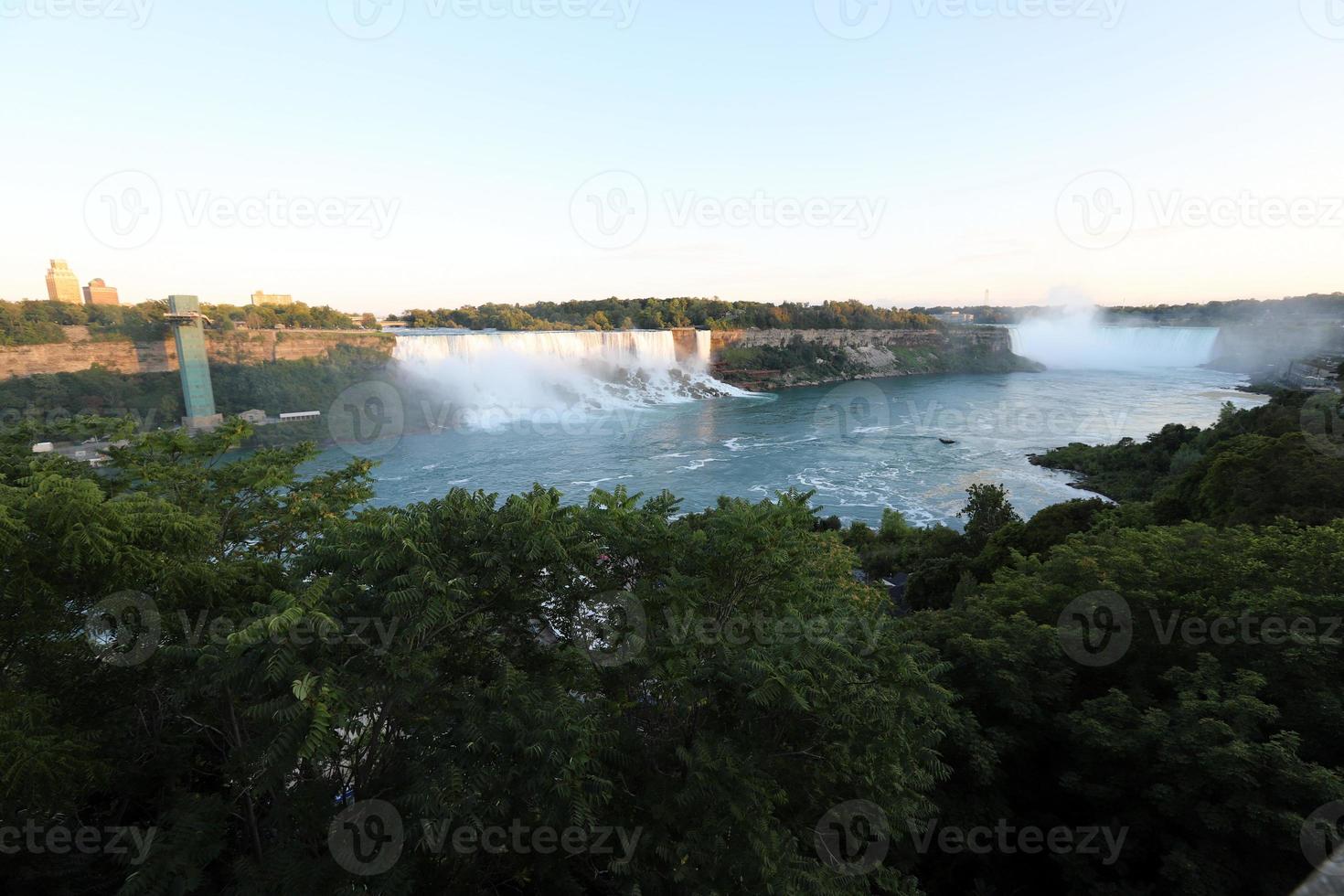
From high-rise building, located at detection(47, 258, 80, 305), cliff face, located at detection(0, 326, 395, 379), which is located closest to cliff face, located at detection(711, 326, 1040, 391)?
cliff face, located at detection(0, 326, 395, 379)

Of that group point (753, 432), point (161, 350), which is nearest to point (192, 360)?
point (161, 350)

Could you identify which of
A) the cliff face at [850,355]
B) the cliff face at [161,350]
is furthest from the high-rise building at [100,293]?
the cliff face at [850,355]

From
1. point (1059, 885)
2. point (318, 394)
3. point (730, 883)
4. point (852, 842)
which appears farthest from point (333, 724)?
point (318, 394)

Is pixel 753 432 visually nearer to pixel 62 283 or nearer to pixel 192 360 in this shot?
pixel 192 360

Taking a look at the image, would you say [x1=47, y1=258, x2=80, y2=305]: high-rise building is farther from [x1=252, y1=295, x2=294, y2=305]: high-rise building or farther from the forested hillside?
the forested hillside

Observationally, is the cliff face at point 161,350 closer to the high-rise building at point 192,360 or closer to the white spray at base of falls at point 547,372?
the high-rise building at point 192,360

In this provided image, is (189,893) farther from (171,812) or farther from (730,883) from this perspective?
(730,883)
